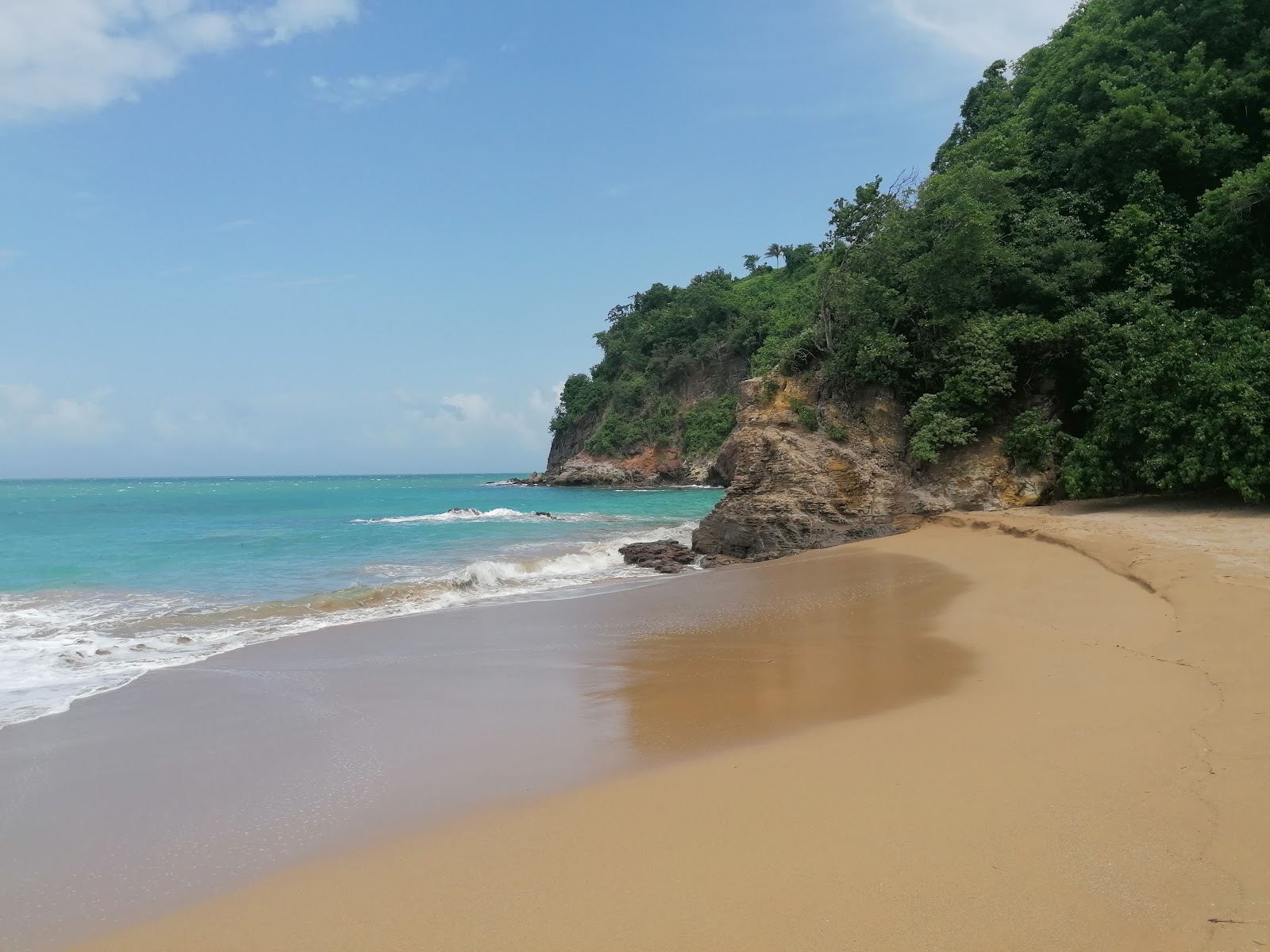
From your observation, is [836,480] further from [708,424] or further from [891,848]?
[708,424]

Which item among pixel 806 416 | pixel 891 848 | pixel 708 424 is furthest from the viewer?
pixel 708 424

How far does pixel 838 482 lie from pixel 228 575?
1398 centimetres

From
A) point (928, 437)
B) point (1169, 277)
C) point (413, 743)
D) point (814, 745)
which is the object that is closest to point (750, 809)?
point (814, 745)

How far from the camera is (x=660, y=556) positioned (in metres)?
17.9

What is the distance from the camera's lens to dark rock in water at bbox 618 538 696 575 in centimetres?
1719

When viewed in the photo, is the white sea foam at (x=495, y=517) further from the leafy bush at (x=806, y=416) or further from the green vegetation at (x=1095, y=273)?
the green vegetation at (x=1095, y=273)

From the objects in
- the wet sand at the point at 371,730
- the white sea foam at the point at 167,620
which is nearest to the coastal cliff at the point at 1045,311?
the white sea foam at the point at 167,620

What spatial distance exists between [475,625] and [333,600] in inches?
159

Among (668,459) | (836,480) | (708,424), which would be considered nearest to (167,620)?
(836,480)

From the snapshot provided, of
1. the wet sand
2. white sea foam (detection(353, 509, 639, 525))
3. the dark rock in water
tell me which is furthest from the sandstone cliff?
the wet sand

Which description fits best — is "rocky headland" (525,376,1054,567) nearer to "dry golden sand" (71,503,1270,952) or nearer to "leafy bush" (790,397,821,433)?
"leafy bush" (790,397,821,433)

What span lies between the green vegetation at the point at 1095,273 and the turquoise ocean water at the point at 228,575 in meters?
8.65

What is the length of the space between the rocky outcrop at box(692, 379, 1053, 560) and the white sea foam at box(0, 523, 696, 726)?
293cm

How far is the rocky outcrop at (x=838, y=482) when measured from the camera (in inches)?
667
